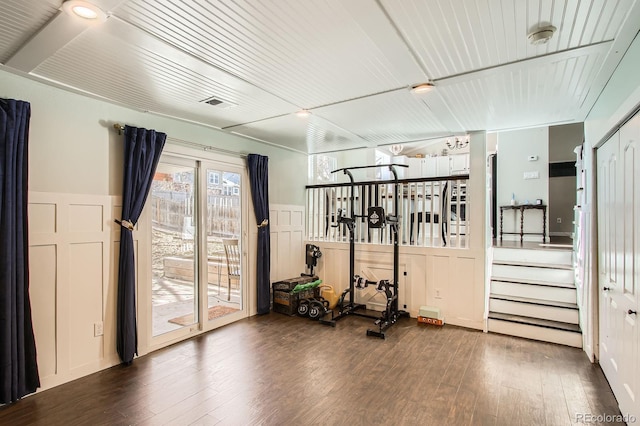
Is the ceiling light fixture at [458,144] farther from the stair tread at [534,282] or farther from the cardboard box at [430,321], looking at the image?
the cardboard box at [430,321]

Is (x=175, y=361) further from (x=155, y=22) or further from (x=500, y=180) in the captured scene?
(x=500, y=180)

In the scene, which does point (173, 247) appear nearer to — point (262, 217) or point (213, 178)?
point (213, 178)

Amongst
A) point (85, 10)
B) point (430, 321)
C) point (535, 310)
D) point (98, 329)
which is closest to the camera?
point (85, 10)

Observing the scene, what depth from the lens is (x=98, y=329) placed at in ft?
10.2

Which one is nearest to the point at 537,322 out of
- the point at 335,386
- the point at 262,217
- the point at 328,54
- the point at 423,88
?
the point at 335,386

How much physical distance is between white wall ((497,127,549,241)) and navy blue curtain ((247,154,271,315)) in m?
6.08

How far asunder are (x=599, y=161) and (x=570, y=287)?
2069 mm

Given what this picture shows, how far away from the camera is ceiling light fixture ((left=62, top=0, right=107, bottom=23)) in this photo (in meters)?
1.69

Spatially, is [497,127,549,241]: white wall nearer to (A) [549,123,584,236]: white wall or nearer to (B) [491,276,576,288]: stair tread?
(A) [549,123,584,236]: white wall

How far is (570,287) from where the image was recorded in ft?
14.1

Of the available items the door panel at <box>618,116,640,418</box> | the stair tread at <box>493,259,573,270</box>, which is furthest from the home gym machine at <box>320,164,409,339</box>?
the door panel at <box>618,116,640,418</box>

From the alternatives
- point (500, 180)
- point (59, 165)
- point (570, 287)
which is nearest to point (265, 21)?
Result: point (59, 165)

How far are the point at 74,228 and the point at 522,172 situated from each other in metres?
8.72

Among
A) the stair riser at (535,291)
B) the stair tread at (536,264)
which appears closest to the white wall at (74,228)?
the stair riser at (535,291)
